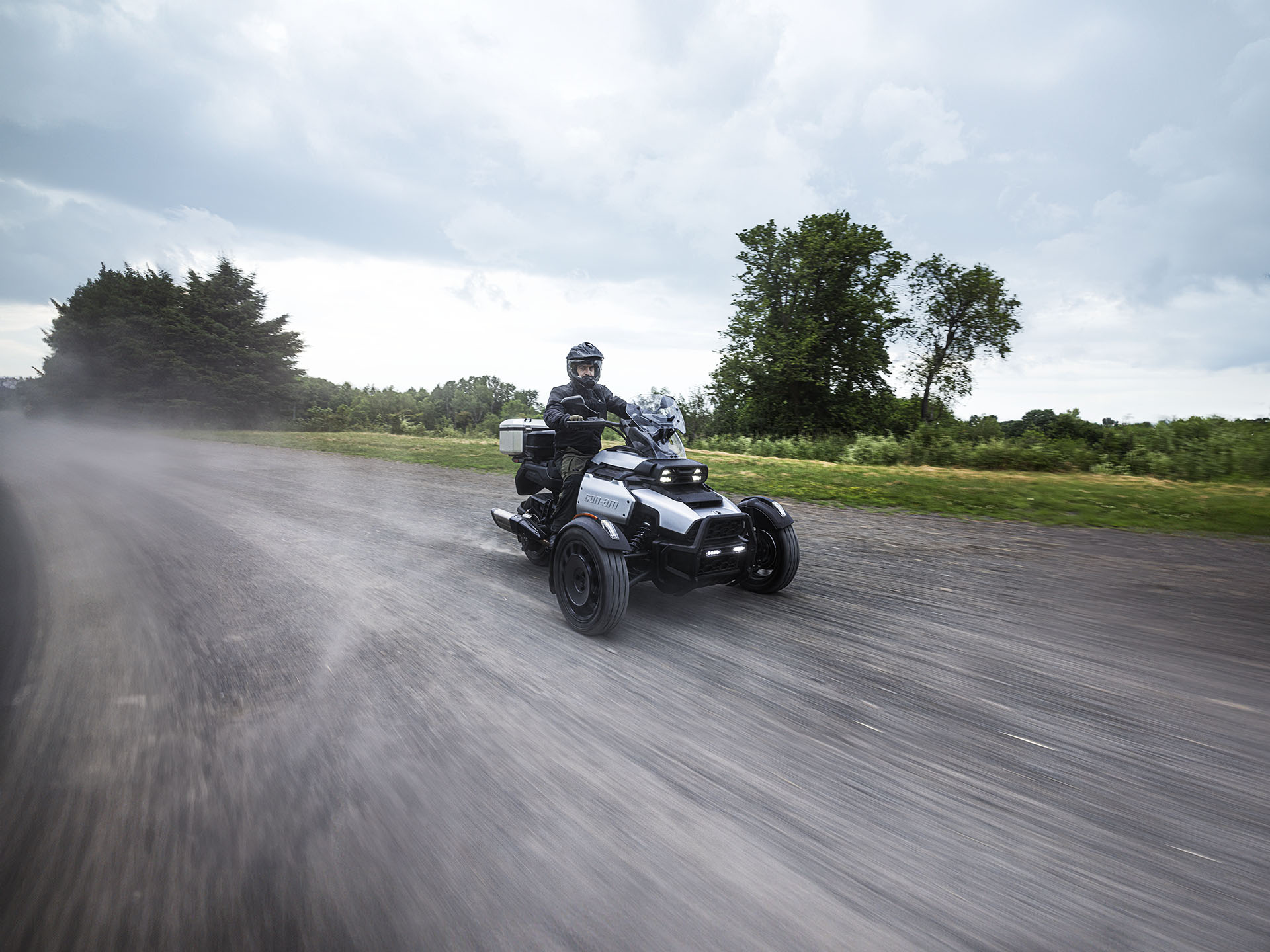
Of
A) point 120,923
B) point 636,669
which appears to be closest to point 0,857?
point 120,923

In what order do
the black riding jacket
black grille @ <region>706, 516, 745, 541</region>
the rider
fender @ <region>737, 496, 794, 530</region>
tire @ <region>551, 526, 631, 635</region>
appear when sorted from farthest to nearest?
1. the rider
2. the black riding jacket
3. fender @ <region>737, 496, 794, 530</region>
4. black grille @ <region>706, 516, 745, 541</region>
5. tire @ <region>551, 526, 631, 635</region>

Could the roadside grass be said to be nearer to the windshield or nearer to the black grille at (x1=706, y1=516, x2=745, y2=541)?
the windshield

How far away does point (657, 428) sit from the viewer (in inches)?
201

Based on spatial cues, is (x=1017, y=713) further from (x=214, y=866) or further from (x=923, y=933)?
(x=214, y=866)

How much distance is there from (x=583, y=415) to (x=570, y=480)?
64 cm

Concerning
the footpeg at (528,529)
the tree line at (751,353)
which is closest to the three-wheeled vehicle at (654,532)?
the footpeg at (528,529)

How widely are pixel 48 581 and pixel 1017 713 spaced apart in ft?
25.0

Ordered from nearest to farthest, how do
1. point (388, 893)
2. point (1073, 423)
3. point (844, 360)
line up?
point (388, 893) < point (1073, 423) < point (844, 360)

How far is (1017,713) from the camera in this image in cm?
321

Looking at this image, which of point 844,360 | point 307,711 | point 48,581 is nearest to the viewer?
point 307,711

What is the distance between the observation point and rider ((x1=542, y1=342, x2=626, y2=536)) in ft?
17.8

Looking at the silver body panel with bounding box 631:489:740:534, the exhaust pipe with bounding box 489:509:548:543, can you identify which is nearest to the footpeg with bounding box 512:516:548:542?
the exhaust pipe with bounding box 489:509:548:543

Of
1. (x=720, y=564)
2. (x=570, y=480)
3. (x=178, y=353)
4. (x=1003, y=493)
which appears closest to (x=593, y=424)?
(x=570, y=480)

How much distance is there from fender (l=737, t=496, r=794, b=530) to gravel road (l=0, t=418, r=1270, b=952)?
690 mm
